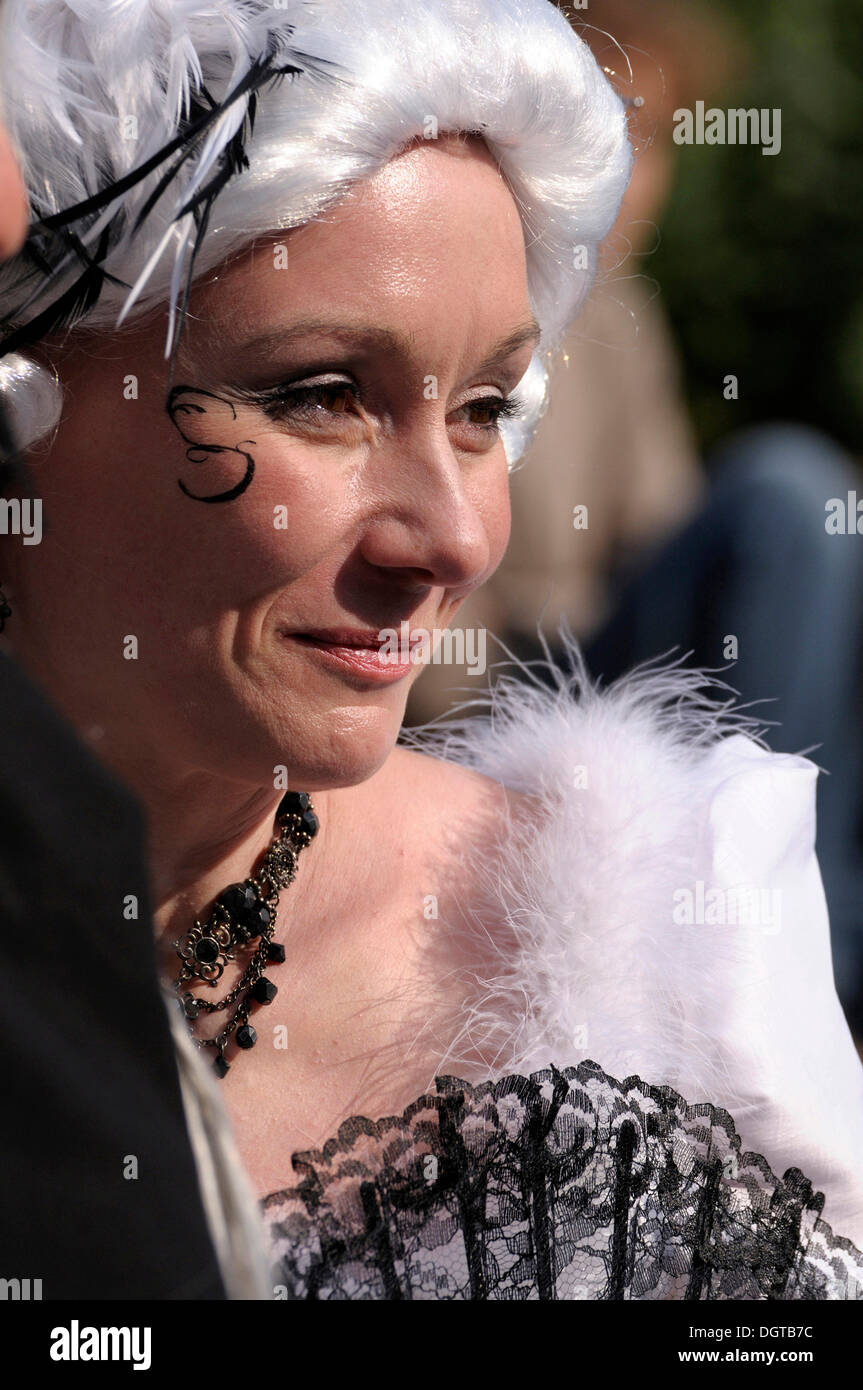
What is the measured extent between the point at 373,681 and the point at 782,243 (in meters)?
4.40

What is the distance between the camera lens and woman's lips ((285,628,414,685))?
1.47 metres

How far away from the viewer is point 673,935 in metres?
1.73

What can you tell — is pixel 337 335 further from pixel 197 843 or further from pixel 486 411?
pixel 197 843

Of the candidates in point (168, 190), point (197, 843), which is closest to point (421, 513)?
point (168, 190)

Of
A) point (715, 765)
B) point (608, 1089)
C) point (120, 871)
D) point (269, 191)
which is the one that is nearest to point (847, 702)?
point (715, 765)

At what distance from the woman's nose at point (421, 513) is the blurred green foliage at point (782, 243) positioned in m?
3.97

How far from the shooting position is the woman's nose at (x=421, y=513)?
1446 mm

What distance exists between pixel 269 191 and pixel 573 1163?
1.10 m

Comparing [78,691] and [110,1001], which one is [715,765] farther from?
[110,1001]

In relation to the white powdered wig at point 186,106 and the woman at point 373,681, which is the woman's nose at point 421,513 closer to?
the woman at point 373,681

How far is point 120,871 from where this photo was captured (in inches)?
33.5

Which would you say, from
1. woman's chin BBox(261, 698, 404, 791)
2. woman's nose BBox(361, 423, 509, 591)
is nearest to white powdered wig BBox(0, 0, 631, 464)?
woman's nose BBox(361, 423, 509, 591)

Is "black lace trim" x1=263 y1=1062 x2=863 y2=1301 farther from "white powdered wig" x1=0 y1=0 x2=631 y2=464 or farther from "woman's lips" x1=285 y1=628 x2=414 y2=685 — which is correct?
"white powdered wig" x1=0 y1=0 x2=631 y2=464

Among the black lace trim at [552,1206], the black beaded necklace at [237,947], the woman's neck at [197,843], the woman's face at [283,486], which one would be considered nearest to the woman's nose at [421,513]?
the woman's face at [283,486]
